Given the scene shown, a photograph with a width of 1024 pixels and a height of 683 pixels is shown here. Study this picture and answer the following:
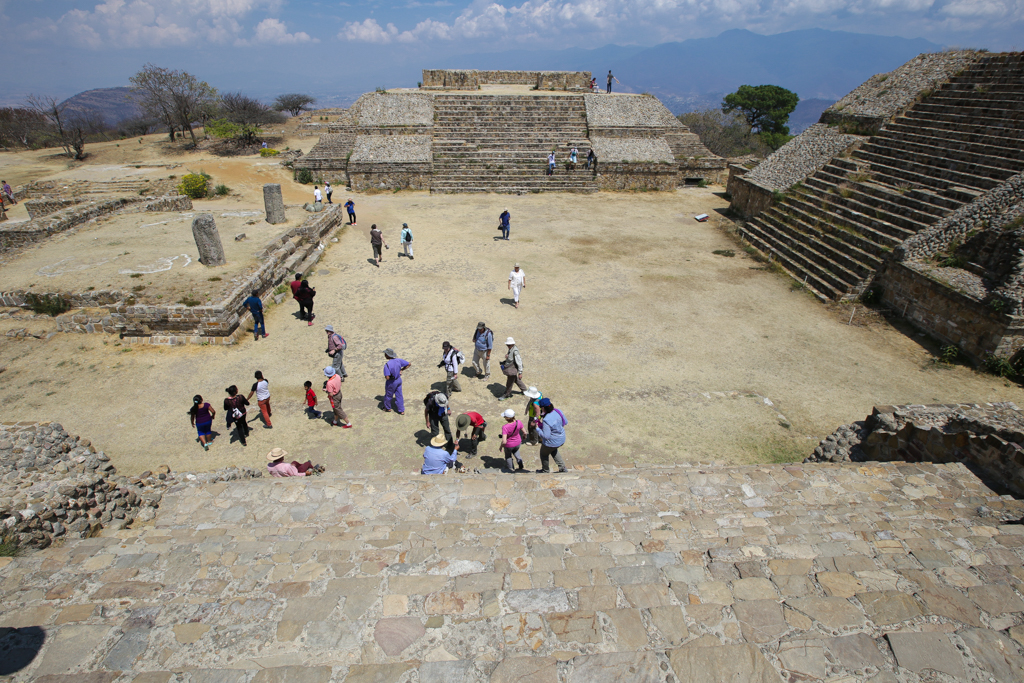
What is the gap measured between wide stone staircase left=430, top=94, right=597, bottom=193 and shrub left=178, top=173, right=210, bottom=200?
9.26 m

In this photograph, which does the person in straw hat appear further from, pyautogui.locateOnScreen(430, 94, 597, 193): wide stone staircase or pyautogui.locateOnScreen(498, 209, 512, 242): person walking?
pyautogui.locateOnScreen(430, 94, 597, 193): wide stone staircase

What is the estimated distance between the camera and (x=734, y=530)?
436cm

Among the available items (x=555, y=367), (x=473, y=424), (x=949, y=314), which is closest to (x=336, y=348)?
(x=473, y=424)

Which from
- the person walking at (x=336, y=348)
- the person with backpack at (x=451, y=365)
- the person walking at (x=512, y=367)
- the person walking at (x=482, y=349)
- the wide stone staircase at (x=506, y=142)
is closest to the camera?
the person with backpack at (x=451, y=365)

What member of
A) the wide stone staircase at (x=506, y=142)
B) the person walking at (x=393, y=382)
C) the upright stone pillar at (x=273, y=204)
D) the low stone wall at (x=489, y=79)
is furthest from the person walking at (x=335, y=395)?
the low stone wall at (x=489, y=79)

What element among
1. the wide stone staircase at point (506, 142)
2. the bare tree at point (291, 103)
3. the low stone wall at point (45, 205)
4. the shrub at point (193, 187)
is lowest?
the low stone wall at point (45, 205)

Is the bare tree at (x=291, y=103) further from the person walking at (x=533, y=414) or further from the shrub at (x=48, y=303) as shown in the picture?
the person walking at (x=533, y=414)

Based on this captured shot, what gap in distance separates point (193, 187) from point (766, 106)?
190 ft

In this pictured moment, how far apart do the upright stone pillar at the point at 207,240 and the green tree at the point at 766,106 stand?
57745 mm

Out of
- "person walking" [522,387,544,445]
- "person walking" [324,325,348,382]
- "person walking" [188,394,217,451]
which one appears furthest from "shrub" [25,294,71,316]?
"person walking" [522,387,544,445]

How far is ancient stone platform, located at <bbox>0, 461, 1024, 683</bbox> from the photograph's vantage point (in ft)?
10.0

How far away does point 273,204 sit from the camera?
49.9ft

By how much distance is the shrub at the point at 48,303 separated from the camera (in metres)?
9.97

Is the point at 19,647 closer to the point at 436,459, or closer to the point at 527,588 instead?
the point at 527,588
